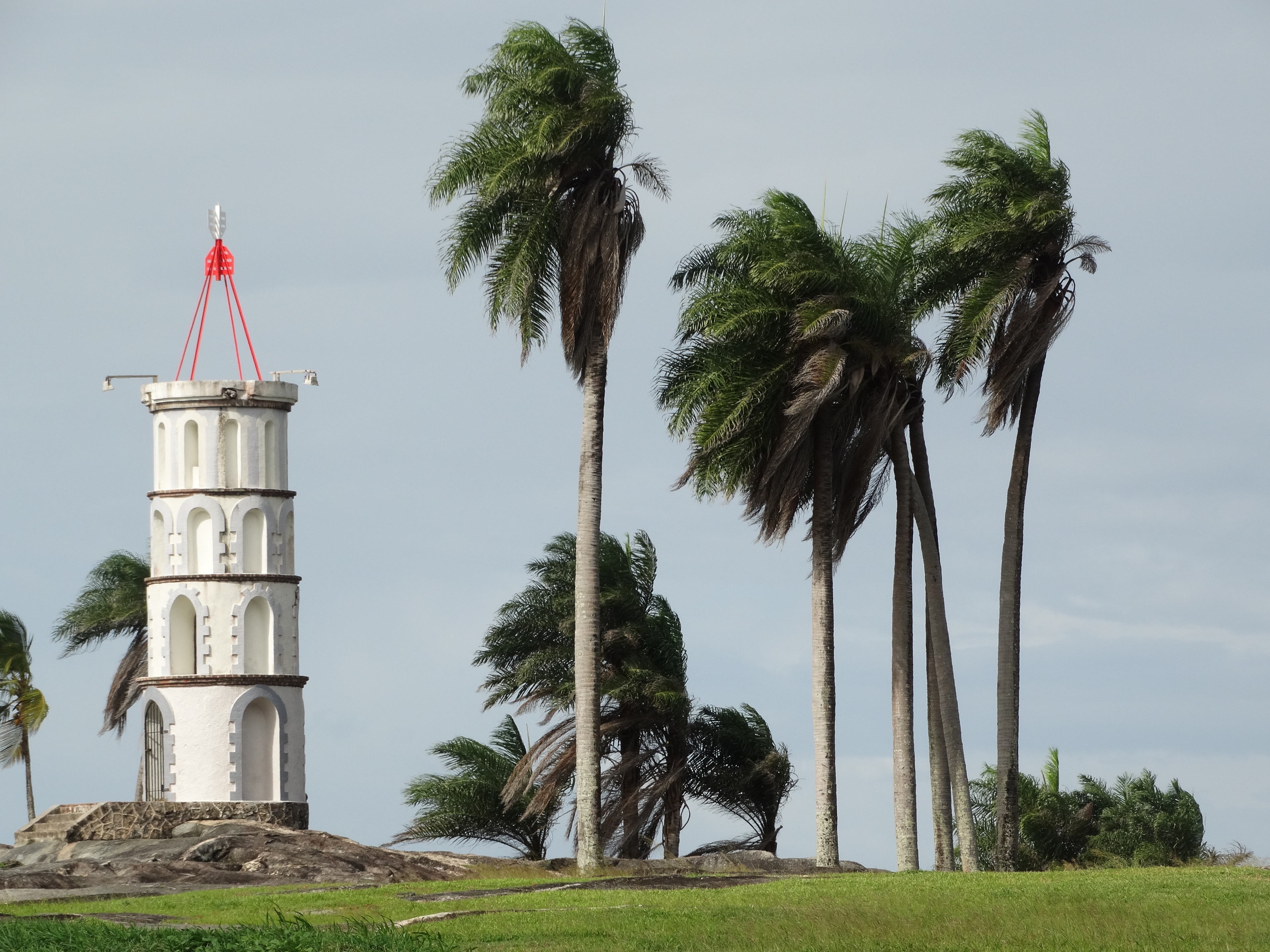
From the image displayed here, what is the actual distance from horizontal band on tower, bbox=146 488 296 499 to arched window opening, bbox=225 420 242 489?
22 cm

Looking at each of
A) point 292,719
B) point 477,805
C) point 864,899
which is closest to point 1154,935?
point 864,899

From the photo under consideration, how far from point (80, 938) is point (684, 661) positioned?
20.8m

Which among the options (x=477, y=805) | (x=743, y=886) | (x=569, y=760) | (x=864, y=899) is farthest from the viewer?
(x=477, y=805)

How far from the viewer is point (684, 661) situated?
3634 cm

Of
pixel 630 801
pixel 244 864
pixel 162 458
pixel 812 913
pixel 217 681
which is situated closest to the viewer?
pixel 812 913

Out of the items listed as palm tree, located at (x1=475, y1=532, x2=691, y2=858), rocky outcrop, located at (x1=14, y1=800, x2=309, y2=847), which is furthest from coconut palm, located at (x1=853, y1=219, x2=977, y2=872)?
rocky outcrop, located at (x1=14, y1=800, x2=309, y2=847)

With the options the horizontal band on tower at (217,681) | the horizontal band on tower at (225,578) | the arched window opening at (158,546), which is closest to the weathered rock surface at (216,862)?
the horizontal band on tower at (217,681)

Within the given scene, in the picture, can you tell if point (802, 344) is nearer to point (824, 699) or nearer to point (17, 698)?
point (824, 699)

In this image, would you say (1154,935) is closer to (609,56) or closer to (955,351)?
(955,351)

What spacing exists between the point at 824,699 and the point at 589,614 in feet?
13.3

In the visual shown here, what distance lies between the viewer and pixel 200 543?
3816cm

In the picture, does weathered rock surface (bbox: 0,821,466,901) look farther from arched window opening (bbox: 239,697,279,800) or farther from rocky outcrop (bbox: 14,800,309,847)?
arched window opening (bbox: 239,697,279,800)

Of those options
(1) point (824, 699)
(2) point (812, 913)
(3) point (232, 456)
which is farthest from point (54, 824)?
(2) point (812, 913)

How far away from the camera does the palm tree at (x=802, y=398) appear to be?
93.6ft
